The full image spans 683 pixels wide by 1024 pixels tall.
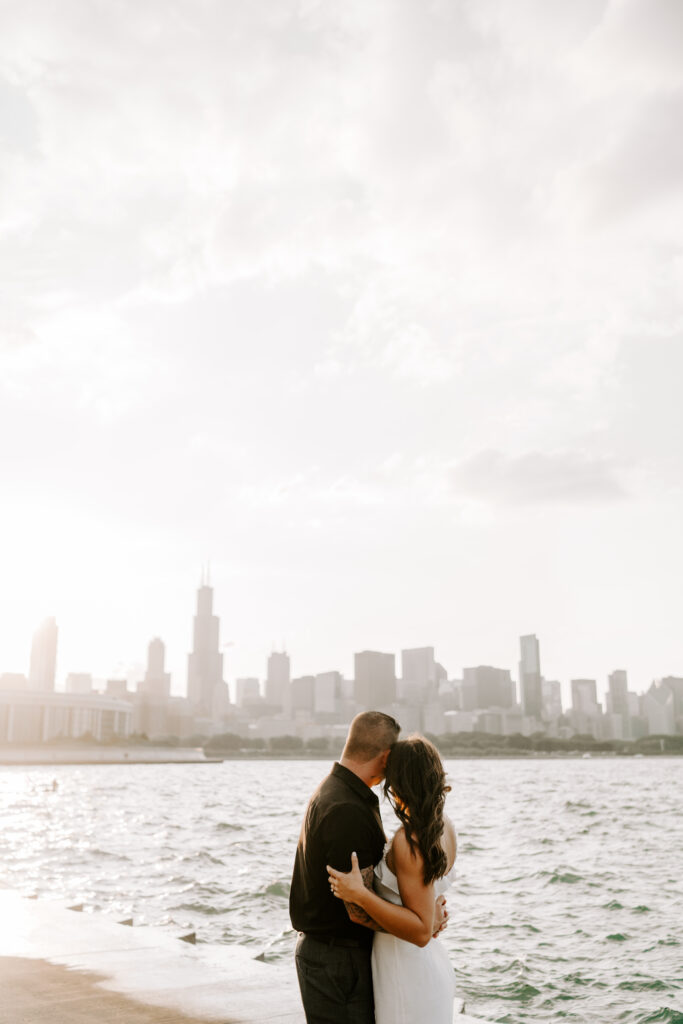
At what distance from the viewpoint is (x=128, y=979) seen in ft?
28.8

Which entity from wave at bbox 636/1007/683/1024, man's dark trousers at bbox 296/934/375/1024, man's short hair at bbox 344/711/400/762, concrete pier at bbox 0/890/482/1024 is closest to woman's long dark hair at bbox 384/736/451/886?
man's short hair at bbox 344/711/400/762

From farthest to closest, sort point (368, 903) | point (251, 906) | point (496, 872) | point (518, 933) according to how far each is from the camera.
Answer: point (496, 872) → point (251, 906) → point (518, 933) → point (368, 903)

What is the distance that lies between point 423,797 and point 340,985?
1.16 meters

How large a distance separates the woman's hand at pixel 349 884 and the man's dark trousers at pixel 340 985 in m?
0.40

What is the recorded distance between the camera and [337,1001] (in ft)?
15.7

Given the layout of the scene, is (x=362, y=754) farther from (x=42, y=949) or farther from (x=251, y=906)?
(x=251, y=906)

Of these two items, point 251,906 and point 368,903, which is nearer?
point 368,903

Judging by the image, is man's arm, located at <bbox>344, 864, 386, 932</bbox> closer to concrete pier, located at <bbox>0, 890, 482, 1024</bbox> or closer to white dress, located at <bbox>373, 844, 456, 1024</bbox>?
white dress, located at <bbox>373, 844, 456, 1024</bbox>

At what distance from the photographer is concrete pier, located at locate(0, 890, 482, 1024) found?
758 centimetres

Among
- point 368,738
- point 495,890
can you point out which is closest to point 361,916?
point 368,738

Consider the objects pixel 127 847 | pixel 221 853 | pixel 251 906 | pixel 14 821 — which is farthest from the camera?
pixel 14 821

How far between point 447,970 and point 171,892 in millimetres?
16874

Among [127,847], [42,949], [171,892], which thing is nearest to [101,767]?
[127,847]

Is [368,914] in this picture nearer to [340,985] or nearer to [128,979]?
[340,985]
